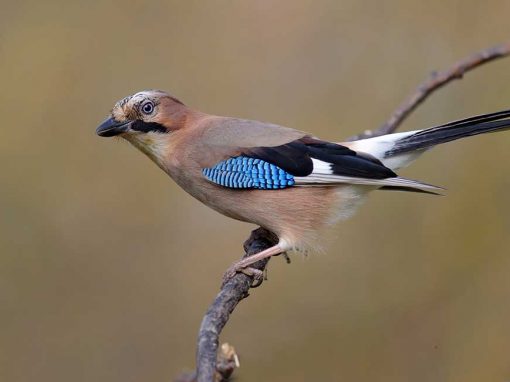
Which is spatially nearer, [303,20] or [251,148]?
[251,148]

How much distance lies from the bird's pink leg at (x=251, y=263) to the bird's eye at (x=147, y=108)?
3.59ft

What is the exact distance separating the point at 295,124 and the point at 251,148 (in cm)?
291

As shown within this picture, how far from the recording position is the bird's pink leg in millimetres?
4469

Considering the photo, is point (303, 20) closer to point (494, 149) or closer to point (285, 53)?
point (285, 53)

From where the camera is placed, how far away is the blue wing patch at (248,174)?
15.8 ft

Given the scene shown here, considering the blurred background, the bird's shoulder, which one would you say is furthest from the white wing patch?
the blurred background

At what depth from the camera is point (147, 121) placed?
503 centimetres

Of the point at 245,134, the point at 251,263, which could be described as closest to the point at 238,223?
the point at 245,134

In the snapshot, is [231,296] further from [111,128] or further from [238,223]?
[238,223]

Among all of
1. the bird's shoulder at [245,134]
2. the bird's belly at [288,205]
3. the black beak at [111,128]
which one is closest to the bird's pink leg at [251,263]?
the bird's belly at [288,205]

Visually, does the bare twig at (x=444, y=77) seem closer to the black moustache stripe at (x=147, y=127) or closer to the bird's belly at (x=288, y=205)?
the bird's belly at (x=288, y=205)

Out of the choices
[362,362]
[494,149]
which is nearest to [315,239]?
[362,362]

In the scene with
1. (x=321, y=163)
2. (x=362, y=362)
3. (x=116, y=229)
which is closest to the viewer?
(x=321, y=163)

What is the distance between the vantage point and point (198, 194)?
198 inches
